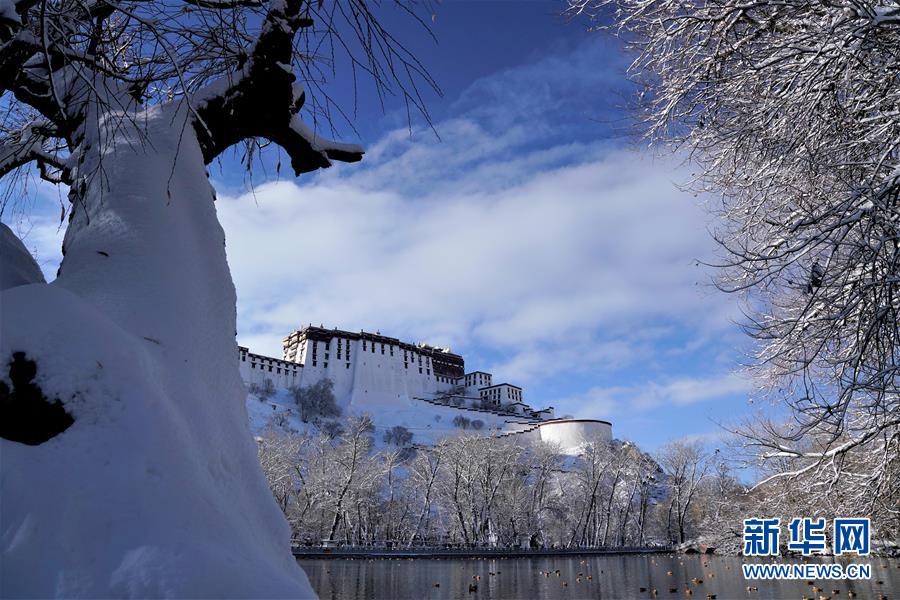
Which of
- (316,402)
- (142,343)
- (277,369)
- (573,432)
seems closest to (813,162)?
(142,343)

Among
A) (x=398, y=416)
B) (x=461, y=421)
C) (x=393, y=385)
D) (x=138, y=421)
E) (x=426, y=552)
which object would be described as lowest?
(x=426, y=552)

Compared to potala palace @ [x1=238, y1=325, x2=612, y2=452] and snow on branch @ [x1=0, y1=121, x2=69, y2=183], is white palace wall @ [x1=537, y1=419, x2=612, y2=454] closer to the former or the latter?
potala palace @ [x1=238, y1=325, x2=612, y2=452]

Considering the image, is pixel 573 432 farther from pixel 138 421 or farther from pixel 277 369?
pixel 138 421

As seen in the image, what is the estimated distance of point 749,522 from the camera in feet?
27.7

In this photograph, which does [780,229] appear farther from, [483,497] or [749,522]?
[483,497]

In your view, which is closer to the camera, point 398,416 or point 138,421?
point 138,421

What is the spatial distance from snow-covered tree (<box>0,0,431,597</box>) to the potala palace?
75785mm

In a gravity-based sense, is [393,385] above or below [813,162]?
above

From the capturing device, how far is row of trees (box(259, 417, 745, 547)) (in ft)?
122

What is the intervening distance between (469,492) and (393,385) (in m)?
51.7

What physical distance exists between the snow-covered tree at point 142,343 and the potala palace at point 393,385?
75785 millimetres

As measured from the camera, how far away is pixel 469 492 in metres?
39.3

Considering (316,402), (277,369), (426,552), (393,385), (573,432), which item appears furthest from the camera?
(393,385)

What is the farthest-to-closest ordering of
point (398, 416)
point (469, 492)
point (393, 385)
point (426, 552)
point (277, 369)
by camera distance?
point (393, 385), point (277, 369), point (398, 416), point (469, 492), point (426, 552)
